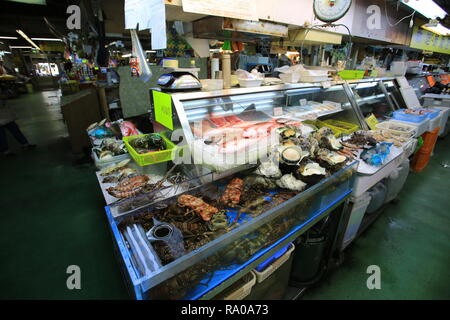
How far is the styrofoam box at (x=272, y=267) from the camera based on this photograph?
1.45 m

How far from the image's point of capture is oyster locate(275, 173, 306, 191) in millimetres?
1559

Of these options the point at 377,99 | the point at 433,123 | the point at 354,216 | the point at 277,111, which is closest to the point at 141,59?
the point at 277,111

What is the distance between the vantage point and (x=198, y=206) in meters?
1.39

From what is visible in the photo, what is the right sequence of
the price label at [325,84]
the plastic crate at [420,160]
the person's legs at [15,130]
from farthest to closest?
the person's legs at [15,130] → the plastic crate at [420,160] → the price label at [325,84]

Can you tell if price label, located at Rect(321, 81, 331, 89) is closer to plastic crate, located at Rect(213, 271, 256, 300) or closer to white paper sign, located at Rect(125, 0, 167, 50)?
white paper sign, located at Rect(125, 0, 167, 50)

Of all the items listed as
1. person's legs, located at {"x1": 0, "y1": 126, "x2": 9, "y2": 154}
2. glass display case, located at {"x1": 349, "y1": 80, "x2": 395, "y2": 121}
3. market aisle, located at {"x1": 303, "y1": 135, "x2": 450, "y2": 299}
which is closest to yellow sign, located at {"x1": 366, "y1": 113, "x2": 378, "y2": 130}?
glass display case, located at {"x1": 349, "y1": 80, "x2": 395, "y2": 121}

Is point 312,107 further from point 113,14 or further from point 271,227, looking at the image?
point 113,14

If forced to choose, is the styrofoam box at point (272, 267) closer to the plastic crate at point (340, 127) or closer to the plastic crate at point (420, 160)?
the plastic crate at point (340, 127)

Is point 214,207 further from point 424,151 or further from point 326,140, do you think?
point 424,151

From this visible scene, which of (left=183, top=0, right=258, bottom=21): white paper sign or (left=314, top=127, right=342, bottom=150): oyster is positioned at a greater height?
(left=183, top=0, right=258, bottom=21): white paper sign

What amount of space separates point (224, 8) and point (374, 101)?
3.37 m

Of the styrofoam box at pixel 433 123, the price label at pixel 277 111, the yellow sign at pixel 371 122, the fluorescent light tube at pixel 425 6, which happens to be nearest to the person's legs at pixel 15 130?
the price label at pixel 277 111

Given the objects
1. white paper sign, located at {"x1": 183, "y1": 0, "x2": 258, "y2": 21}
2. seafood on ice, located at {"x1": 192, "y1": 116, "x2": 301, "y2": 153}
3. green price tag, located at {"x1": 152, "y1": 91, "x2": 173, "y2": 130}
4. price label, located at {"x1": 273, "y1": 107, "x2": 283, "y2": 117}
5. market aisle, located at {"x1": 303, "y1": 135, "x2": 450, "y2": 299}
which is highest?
white paper sign, located at {"x1": 183, "y1": 0, "x2": 258, "y2": 21}
